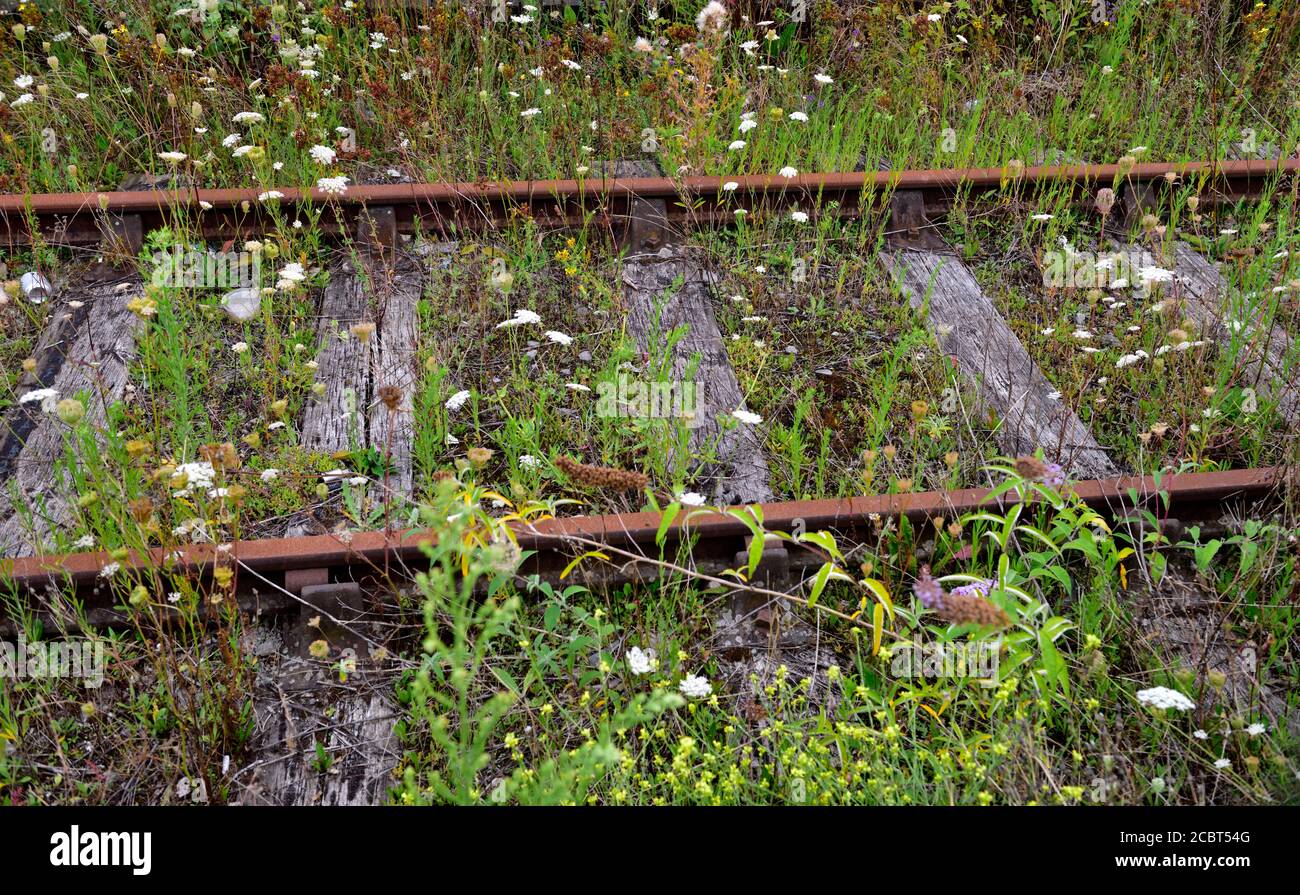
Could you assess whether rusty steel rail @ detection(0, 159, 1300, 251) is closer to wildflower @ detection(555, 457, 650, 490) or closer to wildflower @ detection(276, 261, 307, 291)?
wildflower @ detection(276, 261, 307, 291)

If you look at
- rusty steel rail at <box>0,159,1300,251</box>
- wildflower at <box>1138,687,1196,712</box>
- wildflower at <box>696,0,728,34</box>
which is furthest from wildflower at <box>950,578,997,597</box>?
wildflower at <box>696,0,728,34</box>

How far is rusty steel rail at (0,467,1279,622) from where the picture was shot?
2617 mm

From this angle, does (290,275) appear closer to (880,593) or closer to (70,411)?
(70,411)

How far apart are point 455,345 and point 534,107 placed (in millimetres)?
2143

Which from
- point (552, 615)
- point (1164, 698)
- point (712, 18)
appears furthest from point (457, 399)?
point (712, 18)

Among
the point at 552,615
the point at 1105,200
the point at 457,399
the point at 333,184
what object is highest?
the point at 1105,200

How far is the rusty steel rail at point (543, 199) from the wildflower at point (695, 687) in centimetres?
259

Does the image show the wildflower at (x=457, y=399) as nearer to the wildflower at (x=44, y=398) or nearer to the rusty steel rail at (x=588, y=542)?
the rusty steel rail at (x=588, y=542)

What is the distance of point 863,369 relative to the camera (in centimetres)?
384

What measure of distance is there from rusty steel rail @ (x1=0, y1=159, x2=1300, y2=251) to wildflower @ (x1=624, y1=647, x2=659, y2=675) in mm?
2439

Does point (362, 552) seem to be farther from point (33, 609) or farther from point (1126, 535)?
point (1126, 535)

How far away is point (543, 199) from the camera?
4.59 meters

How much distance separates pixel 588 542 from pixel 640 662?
37 cm
